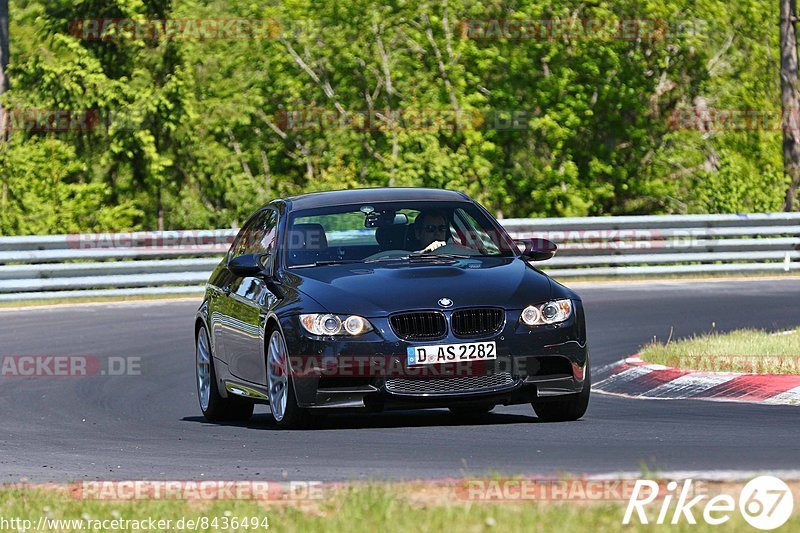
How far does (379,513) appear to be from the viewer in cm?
630

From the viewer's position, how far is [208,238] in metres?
24.1

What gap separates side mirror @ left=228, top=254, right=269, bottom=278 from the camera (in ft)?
35.5

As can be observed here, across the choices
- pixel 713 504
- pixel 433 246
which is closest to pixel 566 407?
pixel 433 246

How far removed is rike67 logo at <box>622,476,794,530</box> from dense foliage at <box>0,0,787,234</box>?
23.3m

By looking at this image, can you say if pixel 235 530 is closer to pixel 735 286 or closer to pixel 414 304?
pixel 414 304

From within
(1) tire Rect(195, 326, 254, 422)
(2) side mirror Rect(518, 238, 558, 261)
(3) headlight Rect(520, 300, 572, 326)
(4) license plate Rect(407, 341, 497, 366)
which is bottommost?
(1) tire Rect(195, 326, 254, 422)

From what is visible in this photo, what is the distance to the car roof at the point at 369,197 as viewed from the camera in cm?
1131

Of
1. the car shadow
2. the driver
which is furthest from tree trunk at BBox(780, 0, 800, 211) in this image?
the driver

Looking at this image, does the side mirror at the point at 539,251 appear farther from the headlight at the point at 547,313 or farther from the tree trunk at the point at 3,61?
the tree trunk at the point at 3,61

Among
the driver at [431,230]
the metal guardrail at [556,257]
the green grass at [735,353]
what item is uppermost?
the driver at [431,230]

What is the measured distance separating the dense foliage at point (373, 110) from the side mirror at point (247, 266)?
62.4 ft

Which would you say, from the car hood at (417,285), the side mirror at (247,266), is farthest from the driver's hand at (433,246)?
the side mirror at (247,266)

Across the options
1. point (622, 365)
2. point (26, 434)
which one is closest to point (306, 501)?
point (26, 434)

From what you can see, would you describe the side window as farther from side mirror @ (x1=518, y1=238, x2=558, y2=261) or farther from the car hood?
side mirror @ (x1=518, y1=238, x2=558, y2=261)
